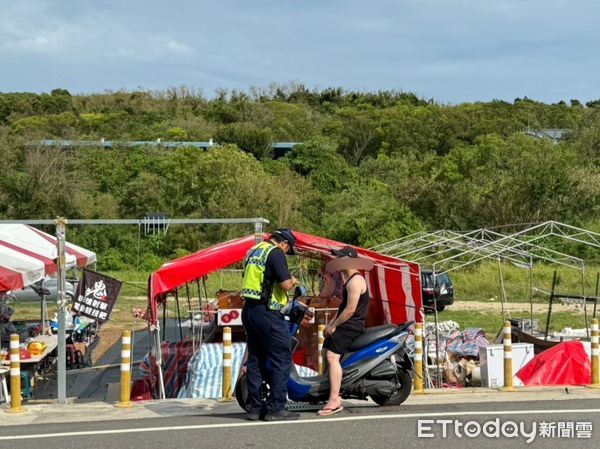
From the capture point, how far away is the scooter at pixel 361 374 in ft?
28.8

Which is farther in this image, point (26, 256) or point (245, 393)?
point (26, 256)

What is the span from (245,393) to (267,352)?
0.76 meters

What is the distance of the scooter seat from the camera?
8805mm

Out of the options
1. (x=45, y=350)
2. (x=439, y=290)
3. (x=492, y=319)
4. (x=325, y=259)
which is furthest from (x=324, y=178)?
(x=45, y=350)

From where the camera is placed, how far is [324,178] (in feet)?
187

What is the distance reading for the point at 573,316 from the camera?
2581cm

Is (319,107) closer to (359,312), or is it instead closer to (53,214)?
(53,214)

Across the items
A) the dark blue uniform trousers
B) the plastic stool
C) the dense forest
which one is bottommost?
the plastic stool

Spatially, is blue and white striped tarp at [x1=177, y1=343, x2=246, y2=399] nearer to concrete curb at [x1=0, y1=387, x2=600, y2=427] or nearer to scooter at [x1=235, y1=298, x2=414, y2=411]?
concrete curb at [x1=0, y1=387, x2=600, y2=427]

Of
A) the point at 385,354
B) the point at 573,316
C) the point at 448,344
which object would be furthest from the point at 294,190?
the point at 385,354

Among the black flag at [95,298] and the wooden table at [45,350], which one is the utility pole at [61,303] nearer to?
the wooden table at [45,350]

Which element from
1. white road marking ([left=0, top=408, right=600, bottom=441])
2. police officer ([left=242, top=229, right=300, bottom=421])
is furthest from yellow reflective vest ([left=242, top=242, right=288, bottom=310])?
white road marking ([left=0, top=408, right=600, bottom=441])

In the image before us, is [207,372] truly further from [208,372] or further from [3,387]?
[3,387]

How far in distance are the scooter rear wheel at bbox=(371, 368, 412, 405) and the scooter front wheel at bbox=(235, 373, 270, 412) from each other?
1234mm
